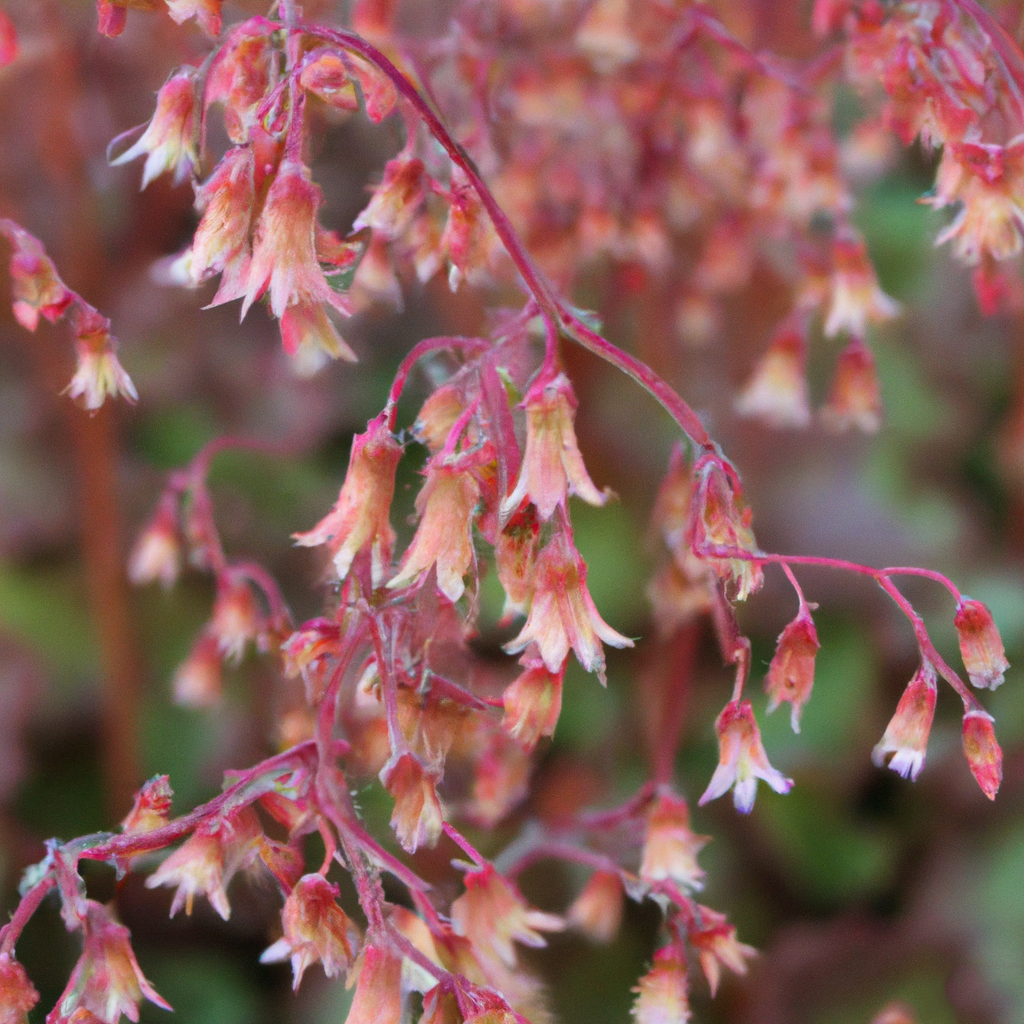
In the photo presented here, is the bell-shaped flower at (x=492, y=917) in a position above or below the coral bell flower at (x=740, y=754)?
below

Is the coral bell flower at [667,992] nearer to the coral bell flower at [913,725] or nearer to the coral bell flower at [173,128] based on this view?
the coral bell flower at [913,725]

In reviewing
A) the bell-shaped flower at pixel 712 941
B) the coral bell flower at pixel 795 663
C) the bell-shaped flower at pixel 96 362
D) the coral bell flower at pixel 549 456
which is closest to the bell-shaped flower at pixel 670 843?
the bell-shaped flower at pixel 712 941

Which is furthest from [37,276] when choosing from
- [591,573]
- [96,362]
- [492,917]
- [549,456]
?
[591,573]

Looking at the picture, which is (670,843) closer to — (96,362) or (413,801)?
(413,801)

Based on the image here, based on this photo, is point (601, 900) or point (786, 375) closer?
point (601, 900)

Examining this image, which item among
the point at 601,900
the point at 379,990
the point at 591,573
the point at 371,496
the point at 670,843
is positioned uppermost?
the point at 371,496

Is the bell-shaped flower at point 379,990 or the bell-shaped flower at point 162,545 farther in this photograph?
the bell-shaped flower at point 162,545

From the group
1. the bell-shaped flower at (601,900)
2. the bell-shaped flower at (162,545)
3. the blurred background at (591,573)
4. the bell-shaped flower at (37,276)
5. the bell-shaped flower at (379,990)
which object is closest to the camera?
the bell-shaped flower at (379,990)

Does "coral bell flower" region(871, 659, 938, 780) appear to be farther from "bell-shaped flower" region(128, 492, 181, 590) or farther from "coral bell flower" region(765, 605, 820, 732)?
"bell-shaped flower" region(128, 492, 181, 590)
